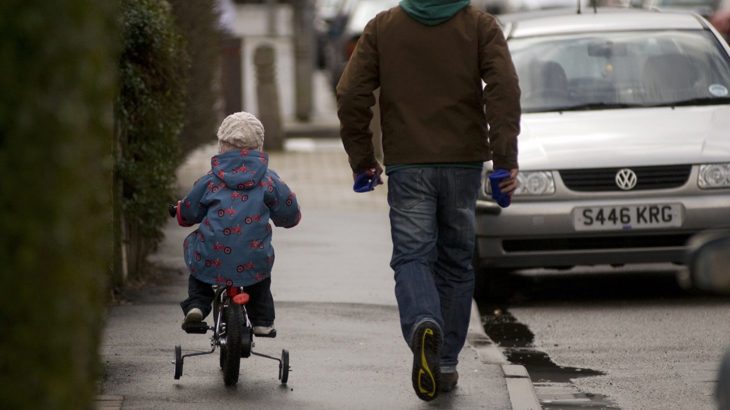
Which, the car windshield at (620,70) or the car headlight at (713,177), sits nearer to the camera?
the car headlight at (713,177)

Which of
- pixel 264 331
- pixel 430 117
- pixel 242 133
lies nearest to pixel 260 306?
pixel 264 331

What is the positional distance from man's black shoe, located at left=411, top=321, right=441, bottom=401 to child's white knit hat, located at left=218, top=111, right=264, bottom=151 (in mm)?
1054

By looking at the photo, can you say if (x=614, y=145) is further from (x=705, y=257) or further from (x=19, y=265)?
(x=19, y=265)

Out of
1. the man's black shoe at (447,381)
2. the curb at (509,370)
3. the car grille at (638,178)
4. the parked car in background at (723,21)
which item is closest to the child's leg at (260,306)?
the man's black shoe at (447,381)

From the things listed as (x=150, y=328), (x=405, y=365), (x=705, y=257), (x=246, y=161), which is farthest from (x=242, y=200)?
(x=705, y=257)

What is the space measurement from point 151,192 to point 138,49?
854 mm

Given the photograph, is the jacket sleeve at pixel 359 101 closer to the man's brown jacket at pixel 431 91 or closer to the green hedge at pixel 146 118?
the man's brown jacket at pixel 431 91

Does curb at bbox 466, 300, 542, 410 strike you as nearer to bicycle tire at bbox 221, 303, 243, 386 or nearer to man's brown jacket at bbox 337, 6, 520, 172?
man's brown jacket at bbox 337, 6, 520, 172

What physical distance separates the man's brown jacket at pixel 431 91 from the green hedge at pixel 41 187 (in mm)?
3703

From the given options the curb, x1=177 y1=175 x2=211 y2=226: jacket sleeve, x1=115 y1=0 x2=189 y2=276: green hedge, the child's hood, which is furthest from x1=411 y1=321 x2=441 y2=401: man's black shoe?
x1=115 y1=0 x2=189 y2=276: green hedge

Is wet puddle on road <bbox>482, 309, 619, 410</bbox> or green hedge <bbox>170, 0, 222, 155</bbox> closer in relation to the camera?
wet puddle on road <bbox>482, 309, 619, 410</bbox>

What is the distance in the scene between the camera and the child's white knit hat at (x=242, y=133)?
657 centimetres

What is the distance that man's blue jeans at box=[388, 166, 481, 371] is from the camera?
6.36 metres

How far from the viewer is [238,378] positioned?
6.73 m
